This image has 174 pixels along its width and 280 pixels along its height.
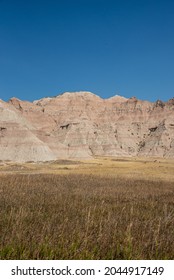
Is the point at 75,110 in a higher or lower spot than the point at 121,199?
higher

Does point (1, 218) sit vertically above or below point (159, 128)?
below

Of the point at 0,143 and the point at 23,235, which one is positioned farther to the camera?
the point at 0,143

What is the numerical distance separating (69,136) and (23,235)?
13972cm

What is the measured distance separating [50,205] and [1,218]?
4.29m

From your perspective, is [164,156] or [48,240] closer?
[48,240]

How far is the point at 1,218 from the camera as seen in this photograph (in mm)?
10422

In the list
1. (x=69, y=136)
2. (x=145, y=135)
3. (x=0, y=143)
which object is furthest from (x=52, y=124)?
(x=0, y=143)

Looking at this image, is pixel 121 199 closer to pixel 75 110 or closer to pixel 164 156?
pixel 164 156

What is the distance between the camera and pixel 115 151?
166 m

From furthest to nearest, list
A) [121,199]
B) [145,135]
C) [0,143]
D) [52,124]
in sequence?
1. [145,135]
2. [52,124]
3. [0,143]
4. [121,199]

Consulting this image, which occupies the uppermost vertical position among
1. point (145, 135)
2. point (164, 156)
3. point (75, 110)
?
point (75, 110)

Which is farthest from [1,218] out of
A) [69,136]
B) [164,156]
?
[164,156]
